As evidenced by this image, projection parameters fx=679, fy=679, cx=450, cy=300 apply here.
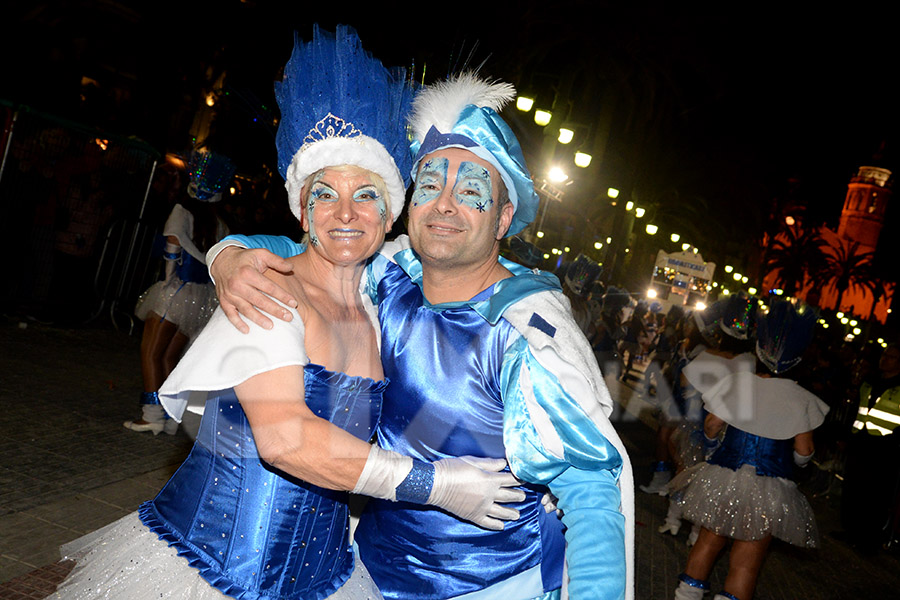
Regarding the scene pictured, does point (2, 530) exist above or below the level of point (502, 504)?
below

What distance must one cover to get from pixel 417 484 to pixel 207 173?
17.2ft

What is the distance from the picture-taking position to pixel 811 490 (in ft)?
35.6

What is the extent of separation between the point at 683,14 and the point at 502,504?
14.1 m

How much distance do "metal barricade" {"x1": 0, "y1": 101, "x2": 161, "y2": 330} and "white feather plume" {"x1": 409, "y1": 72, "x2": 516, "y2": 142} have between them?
7.94 meters

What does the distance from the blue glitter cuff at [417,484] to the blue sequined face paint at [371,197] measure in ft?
2.93

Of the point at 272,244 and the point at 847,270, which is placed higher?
the point at 847,270

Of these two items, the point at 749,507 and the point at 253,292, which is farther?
the point at 749,507

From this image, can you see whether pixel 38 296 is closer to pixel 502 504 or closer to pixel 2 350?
pixel 2 350

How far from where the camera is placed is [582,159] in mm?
14781

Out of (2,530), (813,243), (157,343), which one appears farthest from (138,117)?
(813,243)

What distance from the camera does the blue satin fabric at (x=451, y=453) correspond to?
2.28m

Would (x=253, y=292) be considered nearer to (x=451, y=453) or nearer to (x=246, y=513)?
(x=246, y=513)

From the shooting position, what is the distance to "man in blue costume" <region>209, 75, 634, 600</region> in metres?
1.97

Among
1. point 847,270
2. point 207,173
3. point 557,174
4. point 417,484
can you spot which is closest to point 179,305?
point 207,173
